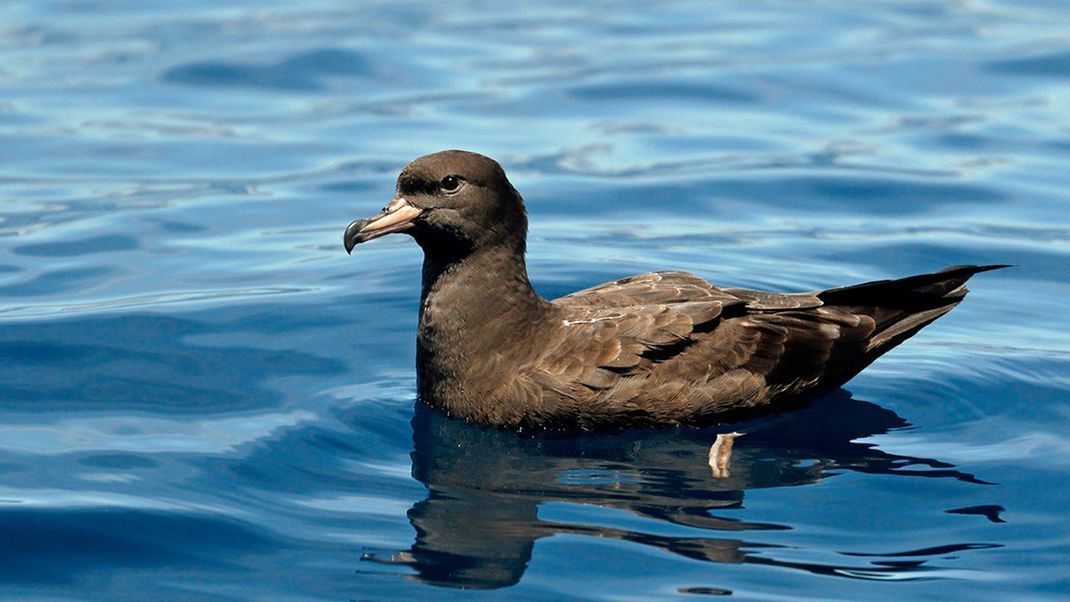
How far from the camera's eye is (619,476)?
729cm

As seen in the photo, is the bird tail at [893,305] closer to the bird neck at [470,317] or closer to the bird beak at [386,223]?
the bird neck at [470,317]

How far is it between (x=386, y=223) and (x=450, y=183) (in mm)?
355

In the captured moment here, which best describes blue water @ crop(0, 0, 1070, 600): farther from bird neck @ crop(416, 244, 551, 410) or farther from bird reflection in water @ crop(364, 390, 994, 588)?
bird neck @ crop(416, 244, 551, 410)

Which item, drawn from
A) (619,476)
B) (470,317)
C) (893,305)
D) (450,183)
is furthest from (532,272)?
(619,476)

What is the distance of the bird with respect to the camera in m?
7.71

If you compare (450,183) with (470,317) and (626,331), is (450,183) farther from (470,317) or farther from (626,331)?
(626,331)

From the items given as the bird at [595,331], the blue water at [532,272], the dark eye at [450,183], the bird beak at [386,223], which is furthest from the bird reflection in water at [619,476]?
the dark eye at [450,183]

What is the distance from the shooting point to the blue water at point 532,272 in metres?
6.60

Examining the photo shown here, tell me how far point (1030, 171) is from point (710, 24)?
17.3ft

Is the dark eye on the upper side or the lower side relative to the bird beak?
upper

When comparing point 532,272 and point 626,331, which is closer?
point 626,331

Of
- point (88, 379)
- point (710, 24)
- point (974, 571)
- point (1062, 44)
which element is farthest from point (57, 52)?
point (974, 571)

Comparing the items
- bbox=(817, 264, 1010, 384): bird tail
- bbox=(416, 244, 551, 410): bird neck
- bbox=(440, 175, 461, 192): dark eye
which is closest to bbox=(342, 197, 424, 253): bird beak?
bbox=(440, 175, 461, 192): dark eye

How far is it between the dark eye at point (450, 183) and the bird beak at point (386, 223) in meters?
0.16
